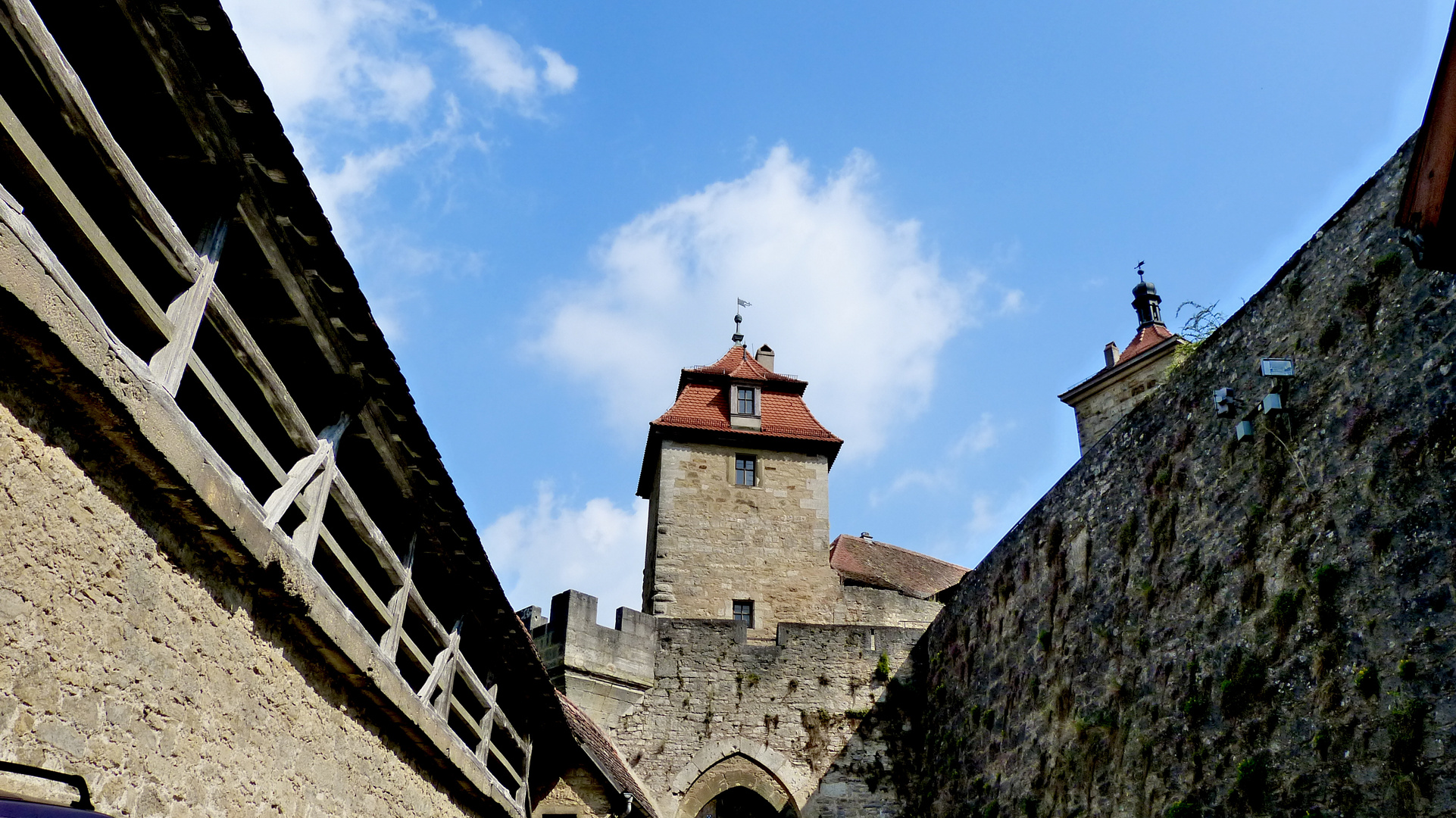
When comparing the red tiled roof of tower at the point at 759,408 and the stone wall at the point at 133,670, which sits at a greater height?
the red tiled roof of tower at the point at 759,408

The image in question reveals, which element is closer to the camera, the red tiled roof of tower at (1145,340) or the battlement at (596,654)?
the battlement at (596,654)

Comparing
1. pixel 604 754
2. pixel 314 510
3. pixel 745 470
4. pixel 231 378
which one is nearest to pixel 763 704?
pixel 604 754

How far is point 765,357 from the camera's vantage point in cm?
2291

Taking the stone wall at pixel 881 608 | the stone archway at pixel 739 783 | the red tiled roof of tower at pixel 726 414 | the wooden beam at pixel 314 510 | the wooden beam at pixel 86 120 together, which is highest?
the red tiled roof of tower at pixel 726 414

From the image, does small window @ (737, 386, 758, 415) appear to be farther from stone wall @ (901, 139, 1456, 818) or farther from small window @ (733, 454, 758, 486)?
stone wall @ (901, 139, 1456, 818)

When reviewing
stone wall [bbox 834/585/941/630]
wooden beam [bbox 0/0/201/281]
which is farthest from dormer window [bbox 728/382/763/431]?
wooden beam [bbox 0/0/201/281]

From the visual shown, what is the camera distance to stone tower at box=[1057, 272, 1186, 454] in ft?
72.3

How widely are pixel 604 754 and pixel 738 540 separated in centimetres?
714

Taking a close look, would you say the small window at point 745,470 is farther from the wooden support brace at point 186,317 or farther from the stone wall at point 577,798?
the wooden support brace at point 186,317

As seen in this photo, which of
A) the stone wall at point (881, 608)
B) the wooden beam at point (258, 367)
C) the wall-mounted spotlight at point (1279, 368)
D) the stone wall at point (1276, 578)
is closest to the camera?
the wooden beam at point (258, 367)

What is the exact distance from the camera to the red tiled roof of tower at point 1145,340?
22594mm

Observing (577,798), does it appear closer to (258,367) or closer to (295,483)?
(295,483)

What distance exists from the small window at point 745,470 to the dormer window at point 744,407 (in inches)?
22.6

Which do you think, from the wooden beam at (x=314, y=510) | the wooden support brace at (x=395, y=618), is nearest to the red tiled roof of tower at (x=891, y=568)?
the wooden support brace at (x=395, y=618)
